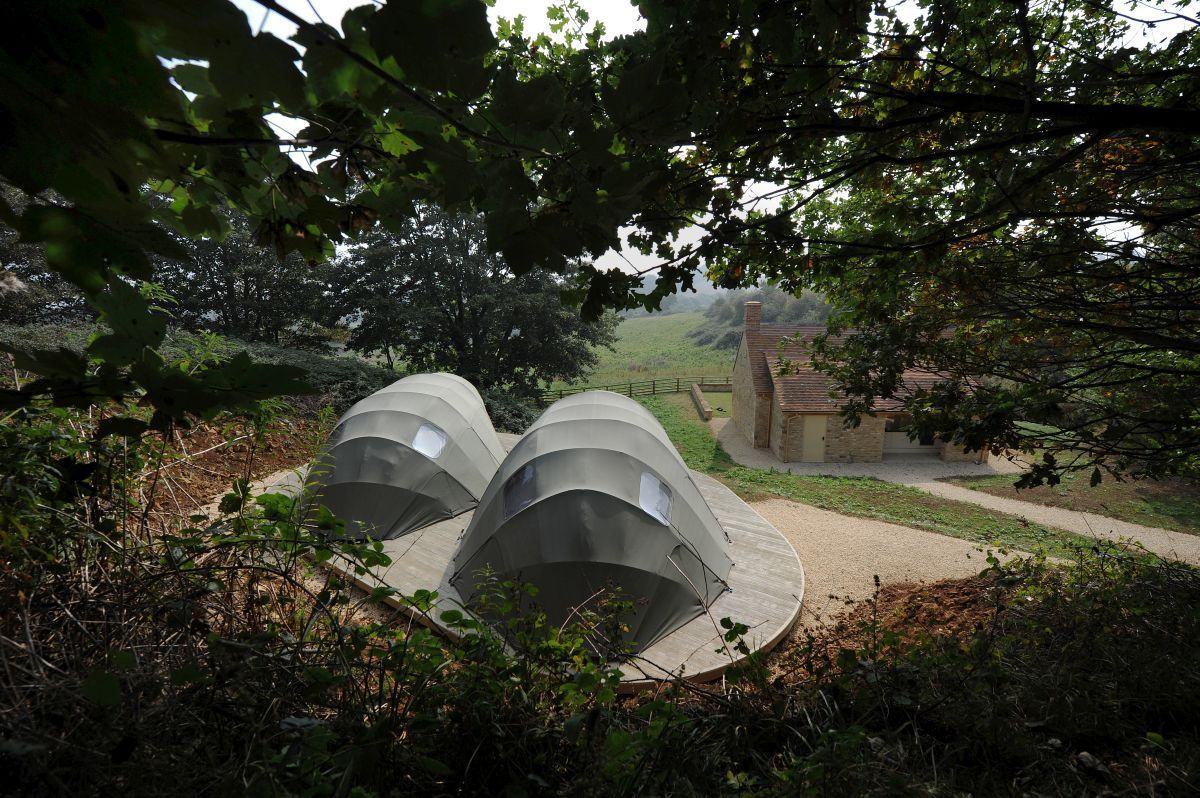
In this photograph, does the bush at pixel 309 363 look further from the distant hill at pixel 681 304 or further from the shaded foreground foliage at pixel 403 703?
the shaded foreground foliage at pixel 403 703

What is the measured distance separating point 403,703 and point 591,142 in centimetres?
266

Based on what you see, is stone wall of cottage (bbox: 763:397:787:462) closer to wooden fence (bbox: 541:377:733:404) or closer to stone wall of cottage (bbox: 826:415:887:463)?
stone wall of cottage (bbox: 826:415:887:463)

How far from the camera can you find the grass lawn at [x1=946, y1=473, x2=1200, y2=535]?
46.1ft

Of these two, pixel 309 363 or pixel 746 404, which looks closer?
pixel 309 363

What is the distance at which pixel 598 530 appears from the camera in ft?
20.3

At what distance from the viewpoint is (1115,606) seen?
13.1 feet

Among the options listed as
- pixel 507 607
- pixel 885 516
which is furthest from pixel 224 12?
pixel 885 516

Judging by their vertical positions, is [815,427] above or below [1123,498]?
above

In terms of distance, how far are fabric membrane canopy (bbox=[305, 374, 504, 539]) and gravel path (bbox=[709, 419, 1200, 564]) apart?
12260mm

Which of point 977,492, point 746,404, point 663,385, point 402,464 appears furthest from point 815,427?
point 663,385

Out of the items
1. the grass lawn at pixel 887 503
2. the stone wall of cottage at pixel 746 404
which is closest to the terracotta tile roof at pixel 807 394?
the stone wall of cottage at pixel 746 404

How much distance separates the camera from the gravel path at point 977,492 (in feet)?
40.6

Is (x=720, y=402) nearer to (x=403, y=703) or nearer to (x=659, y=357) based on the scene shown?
(x=659, y=357)

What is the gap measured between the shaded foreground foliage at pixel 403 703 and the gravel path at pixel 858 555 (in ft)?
16.6
